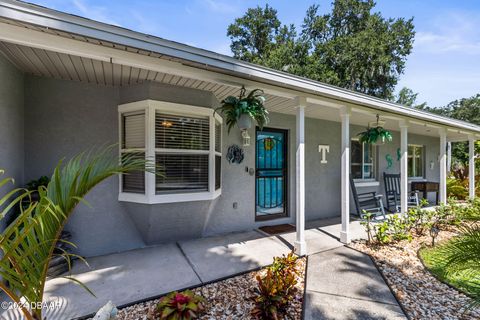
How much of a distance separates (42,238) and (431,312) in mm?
3313

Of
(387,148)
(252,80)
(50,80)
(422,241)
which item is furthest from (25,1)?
(387,148)

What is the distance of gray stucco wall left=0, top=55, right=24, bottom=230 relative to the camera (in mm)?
2371

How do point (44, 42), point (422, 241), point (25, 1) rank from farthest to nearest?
point (422, 241) < point (44, 42) < point (25, 1)

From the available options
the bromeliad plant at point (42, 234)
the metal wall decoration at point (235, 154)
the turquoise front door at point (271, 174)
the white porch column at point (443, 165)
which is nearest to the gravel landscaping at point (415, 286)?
the turquoise front door at point (271, 174)

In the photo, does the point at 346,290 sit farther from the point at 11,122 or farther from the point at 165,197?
the point at 11,122

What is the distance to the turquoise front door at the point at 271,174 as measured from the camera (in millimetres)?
4961

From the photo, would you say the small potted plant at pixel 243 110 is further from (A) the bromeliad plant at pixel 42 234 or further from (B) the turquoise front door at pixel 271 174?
(B) the turquoise front door at pixel 271 174

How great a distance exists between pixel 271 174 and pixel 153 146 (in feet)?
8.87

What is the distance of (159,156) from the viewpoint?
3.29 metres

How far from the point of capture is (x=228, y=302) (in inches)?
93.3

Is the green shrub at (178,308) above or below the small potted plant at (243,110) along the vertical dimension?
below

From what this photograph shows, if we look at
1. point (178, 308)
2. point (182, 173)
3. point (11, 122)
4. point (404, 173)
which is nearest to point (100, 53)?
point (11, 122)

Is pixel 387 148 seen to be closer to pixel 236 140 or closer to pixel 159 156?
pixel 236 140

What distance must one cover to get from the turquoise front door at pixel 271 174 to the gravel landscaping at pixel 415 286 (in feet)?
5.79
